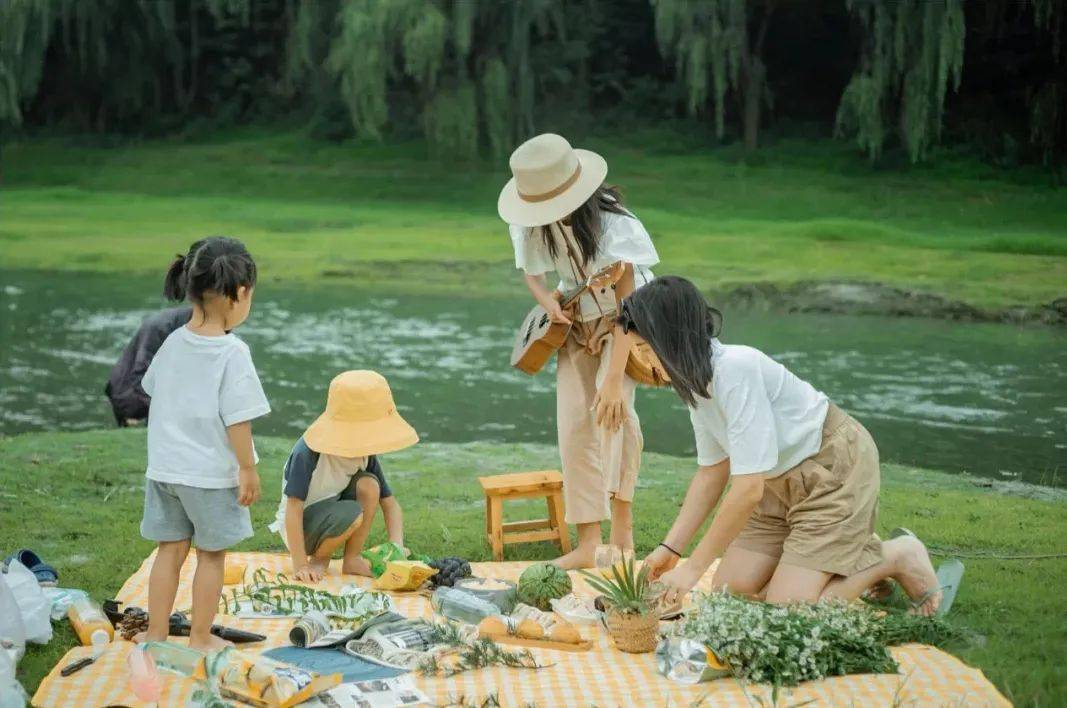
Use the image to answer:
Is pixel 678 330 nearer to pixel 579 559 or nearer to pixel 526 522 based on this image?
pixel 579 559

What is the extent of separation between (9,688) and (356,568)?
4.64ft

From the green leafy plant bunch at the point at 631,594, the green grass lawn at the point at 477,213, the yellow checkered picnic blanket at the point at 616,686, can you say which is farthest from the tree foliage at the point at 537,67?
the yellow checkered picnic blanket at the point at 616,686

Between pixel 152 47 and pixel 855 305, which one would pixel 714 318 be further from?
pixel 152 47

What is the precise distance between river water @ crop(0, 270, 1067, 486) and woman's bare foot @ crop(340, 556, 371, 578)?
3646 millimetres

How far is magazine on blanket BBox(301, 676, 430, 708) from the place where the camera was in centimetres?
319

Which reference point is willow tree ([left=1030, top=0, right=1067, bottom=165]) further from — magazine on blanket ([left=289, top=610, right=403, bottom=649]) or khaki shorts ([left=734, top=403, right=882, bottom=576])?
magazine on blanket ([left=289, top=610, right=403, bottom=649])

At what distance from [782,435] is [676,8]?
14.6 m

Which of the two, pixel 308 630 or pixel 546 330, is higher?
pixel 546 330

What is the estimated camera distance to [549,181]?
4.46 meters

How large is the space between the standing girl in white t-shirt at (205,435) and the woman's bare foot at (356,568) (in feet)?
2.91

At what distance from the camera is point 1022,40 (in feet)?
59.2

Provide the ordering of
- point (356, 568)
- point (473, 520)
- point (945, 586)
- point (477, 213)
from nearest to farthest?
point (945, 586), point (356, 568), point (473, 520), point (477, 213)

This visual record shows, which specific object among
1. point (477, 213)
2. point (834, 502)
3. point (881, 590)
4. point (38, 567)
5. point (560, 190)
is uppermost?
point (560, 190)

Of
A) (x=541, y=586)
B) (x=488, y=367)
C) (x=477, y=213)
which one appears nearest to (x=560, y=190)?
(x=541, y=586)
